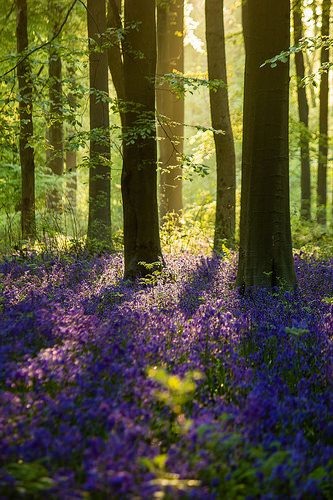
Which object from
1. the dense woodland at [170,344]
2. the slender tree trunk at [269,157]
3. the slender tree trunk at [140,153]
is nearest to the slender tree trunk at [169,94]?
the dense woodland at [170,344]

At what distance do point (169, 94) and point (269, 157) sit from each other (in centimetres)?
1145

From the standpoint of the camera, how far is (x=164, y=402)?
3.24m

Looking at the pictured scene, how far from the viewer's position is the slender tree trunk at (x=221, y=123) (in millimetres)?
13992

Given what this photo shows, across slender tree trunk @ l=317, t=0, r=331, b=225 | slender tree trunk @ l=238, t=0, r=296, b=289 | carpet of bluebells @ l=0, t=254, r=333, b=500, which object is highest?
slender tree trunk @ l=317, t=0, r=331, b=225

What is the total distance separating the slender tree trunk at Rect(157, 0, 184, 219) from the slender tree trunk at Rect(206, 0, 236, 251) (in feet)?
10.8

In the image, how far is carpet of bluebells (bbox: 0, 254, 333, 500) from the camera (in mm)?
2371

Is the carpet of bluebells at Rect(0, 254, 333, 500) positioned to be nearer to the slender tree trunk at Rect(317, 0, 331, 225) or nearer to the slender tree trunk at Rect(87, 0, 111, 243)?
the slender tree trunk at Rect(87, 0, 111, 243)

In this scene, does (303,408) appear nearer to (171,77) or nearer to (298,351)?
(298,351)

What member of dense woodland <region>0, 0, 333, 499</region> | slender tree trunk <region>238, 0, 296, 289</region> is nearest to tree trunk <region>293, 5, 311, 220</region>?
dense woodland <region>0, 0, 333, 499</region>

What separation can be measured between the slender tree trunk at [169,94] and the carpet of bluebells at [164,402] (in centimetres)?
1261

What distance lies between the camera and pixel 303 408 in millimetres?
3445

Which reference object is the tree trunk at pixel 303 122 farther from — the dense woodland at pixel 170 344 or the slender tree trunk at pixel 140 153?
the slender tree trunk at pixel 140 153

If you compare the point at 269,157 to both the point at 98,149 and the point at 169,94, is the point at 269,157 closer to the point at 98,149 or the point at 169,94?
the point at 98,149

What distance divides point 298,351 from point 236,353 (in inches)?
23.6
